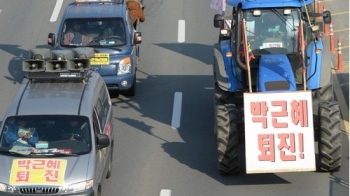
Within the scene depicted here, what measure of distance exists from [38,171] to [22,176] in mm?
261

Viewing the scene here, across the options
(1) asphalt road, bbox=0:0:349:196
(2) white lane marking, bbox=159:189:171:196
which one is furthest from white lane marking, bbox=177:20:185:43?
(2) white lane marking, bbox=159:189:171:196

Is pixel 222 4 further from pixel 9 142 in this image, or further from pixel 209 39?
pixel 9 142

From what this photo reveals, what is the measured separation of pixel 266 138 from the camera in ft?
53.7

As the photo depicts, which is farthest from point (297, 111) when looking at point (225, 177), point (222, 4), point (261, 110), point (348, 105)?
point (222, 4)

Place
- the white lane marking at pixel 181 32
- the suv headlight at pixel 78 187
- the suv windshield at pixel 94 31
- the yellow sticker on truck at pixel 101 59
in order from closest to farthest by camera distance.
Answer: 1. the suv headlight at pixel 78 187
2. the yellow sticker on truck at pixel 101 59
3. the suv windshield at pixel 94 31
4. the white lane marking at pixel 181 32

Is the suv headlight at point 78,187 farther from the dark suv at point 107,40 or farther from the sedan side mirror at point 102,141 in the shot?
the dark suv at point 107,40

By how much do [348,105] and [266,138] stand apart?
5759mm

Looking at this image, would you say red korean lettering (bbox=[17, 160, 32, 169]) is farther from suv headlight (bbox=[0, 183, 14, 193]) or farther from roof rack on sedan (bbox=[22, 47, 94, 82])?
roof rack on sedan (bbox=[22, 47, 94, 82])

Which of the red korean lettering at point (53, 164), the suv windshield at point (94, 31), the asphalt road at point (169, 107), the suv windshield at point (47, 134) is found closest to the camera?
the red korean lettering at point (53, 164)

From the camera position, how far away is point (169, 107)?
22047 millimetres

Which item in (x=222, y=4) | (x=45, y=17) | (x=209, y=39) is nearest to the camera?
(x=222, y=4)

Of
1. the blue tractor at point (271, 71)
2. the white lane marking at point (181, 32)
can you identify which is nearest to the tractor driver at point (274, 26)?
the blue tractor at point (271, 71)

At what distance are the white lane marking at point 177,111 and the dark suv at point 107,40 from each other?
3.52 ft

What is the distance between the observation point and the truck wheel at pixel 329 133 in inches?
657
